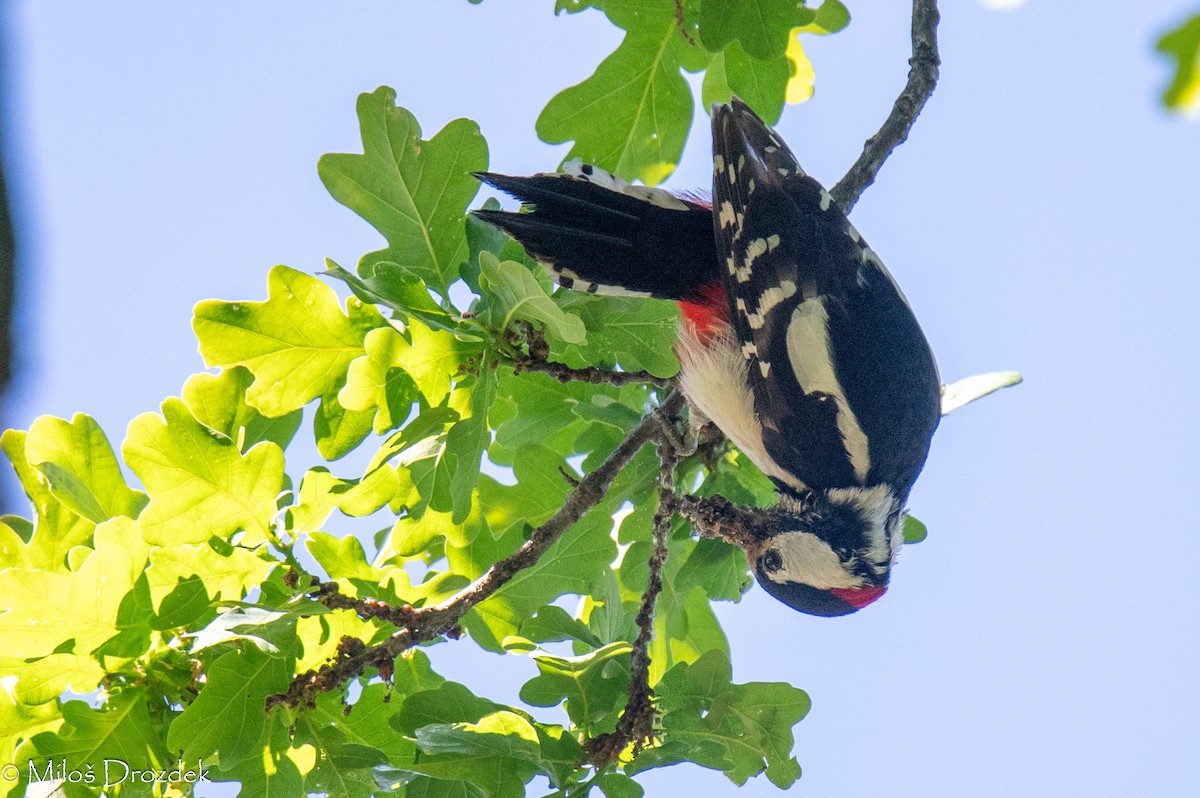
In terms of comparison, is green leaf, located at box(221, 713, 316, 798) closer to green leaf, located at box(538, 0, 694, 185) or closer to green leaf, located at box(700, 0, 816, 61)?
green leaf, located at box(538, 0, 694, 185)

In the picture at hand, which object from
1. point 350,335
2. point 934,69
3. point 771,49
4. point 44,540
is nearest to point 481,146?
point 350,335

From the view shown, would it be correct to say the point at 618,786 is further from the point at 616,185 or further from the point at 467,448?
the point at 616,185

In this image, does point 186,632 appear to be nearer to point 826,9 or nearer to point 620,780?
point 620,780

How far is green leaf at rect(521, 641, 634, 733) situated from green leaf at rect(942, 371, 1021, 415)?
126 cm

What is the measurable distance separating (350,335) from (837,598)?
1607 millimetres

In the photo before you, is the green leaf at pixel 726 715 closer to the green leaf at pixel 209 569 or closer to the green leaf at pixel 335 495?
the green leaf at pixel 335 495

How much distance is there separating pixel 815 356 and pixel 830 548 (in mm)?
569

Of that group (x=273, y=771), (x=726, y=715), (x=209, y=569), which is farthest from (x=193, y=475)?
(x=726, y=715)

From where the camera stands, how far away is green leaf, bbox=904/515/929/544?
10.1 ft

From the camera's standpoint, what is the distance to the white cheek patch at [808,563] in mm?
2848

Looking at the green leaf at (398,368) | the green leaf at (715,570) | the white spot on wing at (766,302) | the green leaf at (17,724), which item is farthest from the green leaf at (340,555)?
the white spot on wing at (766,302)

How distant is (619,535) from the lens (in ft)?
9.04

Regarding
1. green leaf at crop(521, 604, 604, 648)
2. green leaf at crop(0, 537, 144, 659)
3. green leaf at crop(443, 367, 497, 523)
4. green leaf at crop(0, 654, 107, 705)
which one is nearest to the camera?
green leaf at crop(0, 537, 144, 659)

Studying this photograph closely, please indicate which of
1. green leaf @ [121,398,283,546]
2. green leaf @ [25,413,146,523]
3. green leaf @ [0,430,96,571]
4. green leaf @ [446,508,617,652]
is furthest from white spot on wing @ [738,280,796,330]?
green leaf @ [0,430,96,571]
